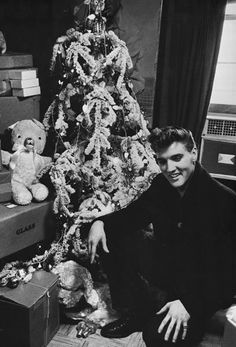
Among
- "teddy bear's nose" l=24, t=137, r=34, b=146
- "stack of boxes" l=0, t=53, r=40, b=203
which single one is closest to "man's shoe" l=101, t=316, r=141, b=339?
"teddy bear's nose" l=24, t=137, r=34, b=146

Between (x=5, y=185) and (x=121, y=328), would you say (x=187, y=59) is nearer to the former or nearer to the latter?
(x=5, y=185)

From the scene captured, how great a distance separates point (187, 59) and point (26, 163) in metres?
1.08

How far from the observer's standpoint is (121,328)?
176 cm

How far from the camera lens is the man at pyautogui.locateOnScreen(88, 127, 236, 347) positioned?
1490 mm

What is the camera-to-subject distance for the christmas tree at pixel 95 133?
5.63ft

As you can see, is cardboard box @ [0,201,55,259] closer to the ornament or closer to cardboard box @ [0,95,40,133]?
the ornament

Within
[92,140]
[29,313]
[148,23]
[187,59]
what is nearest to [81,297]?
[29,313]

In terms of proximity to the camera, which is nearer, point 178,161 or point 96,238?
point 178,161

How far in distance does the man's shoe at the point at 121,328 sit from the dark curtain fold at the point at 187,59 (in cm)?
108

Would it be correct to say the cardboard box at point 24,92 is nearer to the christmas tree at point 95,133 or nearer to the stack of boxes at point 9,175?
the stack of boxes at point 9,175

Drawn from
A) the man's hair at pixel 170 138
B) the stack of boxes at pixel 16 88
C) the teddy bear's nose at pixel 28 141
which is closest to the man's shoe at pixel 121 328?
the man's hair at pixel 170 138

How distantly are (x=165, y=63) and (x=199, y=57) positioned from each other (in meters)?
0.20

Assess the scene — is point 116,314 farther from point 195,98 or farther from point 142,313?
point 195,98

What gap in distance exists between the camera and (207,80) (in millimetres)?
1907
